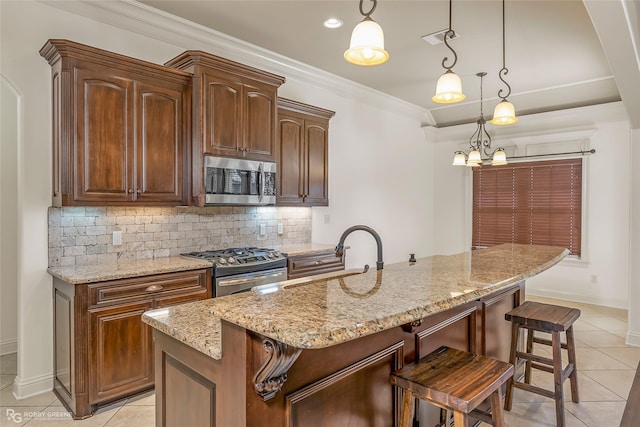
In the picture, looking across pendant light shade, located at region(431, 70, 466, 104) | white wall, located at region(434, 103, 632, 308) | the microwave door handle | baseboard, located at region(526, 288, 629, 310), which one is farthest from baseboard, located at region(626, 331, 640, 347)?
the microwave door handle

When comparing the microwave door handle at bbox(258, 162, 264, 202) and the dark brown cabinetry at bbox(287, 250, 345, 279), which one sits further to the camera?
the dark brown cabinetry at bbox(287, 250, 345, 279)

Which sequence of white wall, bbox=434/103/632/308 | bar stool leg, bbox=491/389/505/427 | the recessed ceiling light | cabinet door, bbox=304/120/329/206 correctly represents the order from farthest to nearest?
white wall, bbox=434/103/632/308, cabinet door, bbox=304/120/329/206, the recessed ceiling light, bar stool leg, bbox=491/389/505/427

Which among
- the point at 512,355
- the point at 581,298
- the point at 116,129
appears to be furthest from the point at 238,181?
the point at 581,298

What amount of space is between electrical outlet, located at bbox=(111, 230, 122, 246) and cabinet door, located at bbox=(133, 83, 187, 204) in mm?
406

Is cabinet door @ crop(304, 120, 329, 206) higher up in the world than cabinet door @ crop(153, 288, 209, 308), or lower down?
higher up

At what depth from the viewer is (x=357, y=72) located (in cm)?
470

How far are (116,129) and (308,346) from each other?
263 cm

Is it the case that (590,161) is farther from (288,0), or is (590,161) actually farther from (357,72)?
(288,0)

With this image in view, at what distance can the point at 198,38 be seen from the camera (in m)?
3.59

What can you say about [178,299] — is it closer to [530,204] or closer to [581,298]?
[530,204]

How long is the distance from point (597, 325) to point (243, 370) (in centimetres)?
493

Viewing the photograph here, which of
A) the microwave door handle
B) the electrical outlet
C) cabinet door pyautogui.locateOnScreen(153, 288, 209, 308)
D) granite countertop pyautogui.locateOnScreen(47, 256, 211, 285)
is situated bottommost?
cabinet door pyautogui.locateOnScreen(153, 288, 209, 308)

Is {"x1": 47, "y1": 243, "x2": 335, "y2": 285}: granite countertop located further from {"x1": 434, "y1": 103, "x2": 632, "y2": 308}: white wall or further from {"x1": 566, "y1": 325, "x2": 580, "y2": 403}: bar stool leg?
{"x1": 434, "y1": 103, "x2": 632, "y2": 308}: white wall

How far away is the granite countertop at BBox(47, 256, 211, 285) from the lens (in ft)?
8.19
